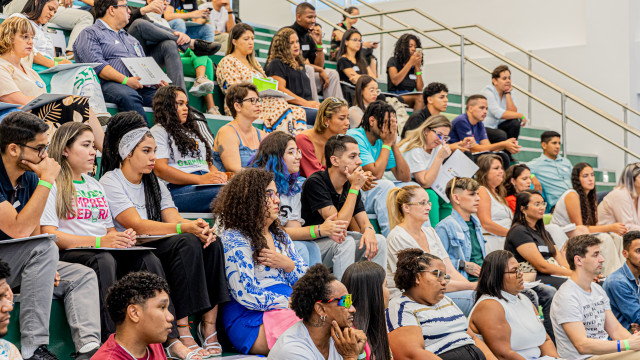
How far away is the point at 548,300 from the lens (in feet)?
18.2

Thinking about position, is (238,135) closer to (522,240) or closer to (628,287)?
(522,240)

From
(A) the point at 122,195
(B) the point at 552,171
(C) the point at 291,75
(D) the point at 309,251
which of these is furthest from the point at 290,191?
(B) the point at 552,171

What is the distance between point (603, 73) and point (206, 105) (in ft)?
19.0

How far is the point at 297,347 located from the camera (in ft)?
11.1

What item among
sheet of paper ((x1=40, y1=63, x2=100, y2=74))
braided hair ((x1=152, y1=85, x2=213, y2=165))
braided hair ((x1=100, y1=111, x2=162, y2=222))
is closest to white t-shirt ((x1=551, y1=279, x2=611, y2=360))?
braided hair ((x1=152, y1=85, x2=213, y2=165))

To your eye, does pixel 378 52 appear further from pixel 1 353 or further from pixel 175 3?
pixel 1 353

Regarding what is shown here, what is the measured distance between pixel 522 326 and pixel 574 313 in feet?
1.71

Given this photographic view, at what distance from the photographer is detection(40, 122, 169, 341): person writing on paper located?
3.53 m

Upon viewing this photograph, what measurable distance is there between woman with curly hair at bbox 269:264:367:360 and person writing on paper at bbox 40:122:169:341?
0.69 meters

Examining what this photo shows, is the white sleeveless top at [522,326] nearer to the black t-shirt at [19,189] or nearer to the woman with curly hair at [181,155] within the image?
the woman with curly hair at [181,155]

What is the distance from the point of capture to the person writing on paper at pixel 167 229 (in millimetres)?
3744

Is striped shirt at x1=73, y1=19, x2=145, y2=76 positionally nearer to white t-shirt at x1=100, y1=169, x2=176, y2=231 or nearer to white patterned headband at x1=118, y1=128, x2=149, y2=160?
white patterned headband at x1=118, y1=128, x2=149, y2=160

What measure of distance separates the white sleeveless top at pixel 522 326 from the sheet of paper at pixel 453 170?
1570mm

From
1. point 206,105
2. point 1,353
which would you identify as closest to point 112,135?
point 1,353
